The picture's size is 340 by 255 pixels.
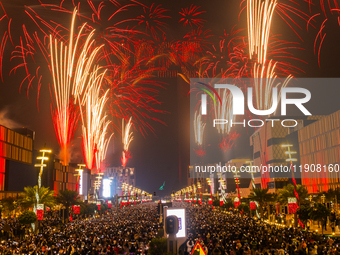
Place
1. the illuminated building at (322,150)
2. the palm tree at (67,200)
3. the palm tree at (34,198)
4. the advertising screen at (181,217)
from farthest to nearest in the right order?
1. the illuminated building at (322,150)
2. the palm tree at (67,200)
3. the palm tree at (34,198)
4. the advertising screen at (181,217)

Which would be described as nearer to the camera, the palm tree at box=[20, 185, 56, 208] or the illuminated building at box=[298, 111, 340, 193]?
the palm tree at box=[20, 185, 56, 208]

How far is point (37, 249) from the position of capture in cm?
2380

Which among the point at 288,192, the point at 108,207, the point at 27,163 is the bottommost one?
the point at 108,207

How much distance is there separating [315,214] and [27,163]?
73.7 m

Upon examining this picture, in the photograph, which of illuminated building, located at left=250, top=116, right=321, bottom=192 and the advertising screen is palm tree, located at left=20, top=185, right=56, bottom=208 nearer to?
the advertising screen

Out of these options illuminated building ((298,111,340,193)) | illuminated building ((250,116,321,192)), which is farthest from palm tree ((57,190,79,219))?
illuminated building ((250,116,321,192))

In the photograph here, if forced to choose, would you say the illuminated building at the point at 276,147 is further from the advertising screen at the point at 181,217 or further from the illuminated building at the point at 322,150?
the advertising screen at the point at 181,217

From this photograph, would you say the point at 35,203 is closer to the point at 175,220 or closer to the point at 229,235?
the point at 229,235

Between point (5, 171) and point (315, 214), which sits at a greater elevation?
point (5, 171)

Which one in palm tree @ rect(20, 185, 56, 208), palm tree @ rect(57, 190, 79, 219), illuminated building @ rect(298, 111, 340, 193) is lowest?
palm tree @ rect(57, 190, 79, 219)

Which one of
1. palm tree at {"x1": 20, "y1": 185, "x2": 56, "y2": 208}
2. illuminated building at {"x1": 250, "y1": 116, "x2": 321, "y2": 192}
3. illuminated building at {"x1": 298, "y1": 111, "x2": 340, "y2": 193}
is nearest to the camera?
palm tree at {"x1": 20, "y1": 185, "x2": 56, "y2": 208}

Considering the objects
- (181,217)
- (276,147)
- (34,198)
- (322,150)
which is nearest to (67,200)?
(34,198)

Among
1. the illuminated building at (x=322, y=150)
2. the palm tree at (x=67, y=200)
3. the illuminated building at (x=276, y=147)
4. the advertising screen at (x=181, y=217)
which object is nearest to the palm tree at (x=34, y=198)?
the palm tree at (x=67, y=200)

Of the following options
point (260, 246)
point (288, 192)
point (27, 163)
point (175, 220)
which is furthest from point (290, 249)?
point (27, 163)
